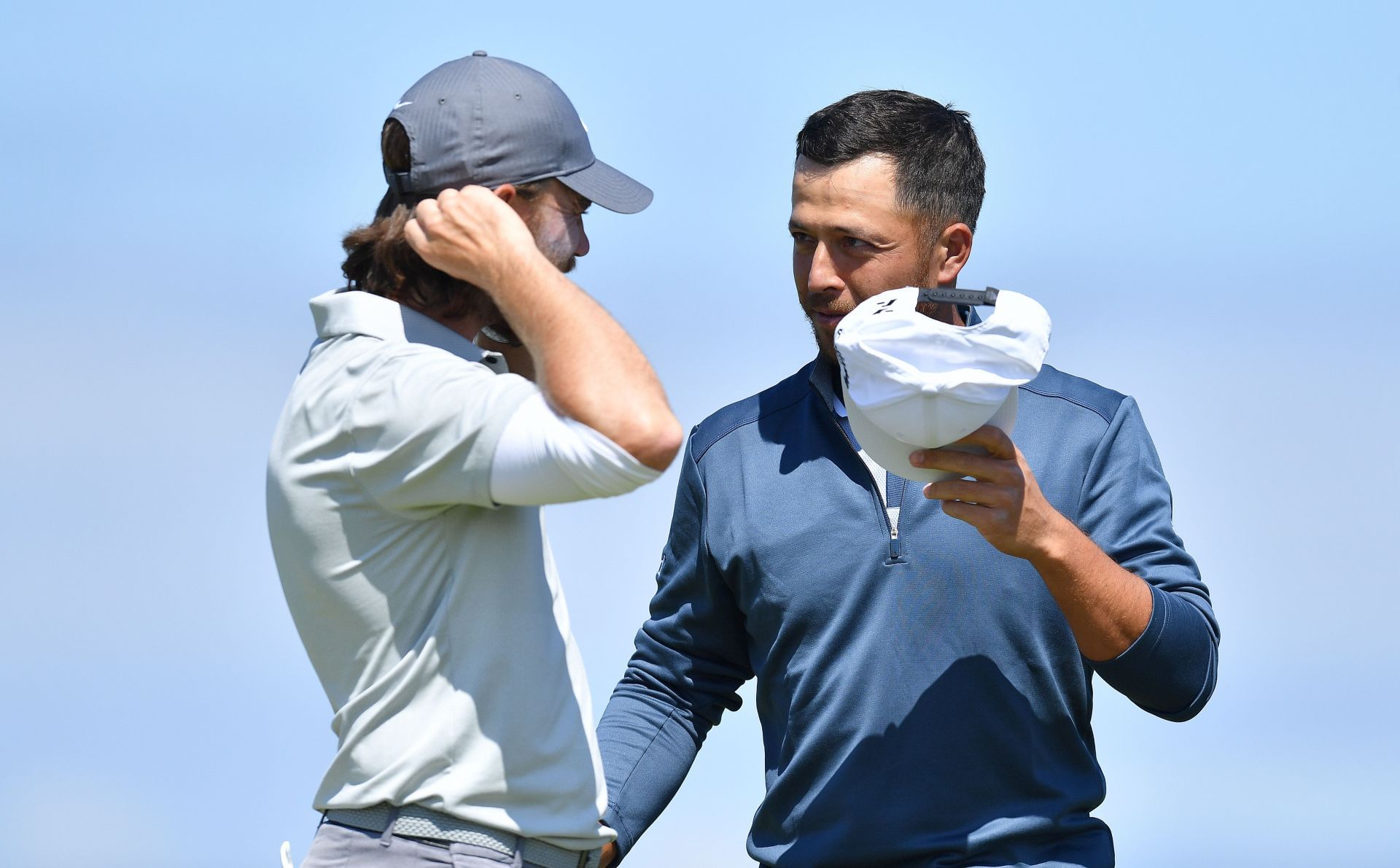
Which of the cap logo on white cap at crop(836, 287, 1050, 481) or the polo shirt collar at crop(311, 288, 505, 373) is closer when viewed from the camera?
the polo shirt collar at crop(311, 288, 505, 373)

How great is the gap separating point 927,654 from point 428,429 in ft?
5.59

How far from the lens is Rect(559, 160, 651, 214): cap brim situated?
3125 millimetres

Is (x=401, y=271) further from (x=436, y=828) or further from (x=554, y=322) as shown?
(x=436, y=828)

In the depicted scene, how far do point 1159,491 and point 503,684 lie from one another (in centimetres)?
196

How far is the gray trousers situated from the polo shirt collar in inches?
34.3

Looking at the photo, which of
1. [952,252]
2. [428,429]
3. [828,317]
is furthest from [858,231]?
[428,429]

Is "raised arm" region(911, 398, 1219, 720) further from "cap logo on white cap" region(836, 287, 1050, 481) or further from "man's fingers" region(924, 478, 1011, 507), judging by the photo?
"cap logo on white cap" region(836, 287, 1050, 481)

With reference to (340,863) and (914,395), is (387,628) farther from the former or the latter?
(914,395)

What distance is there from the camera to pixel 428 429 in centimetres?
262

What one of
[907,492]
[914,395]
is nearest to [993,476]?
[914,395]

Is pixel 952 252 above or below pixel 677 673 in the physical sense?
above

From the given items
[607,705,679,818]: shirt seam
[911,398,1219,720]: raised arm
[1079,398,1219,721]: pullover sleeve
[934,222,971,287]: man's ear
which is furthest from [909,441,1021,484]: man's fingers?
[607,705,679,818]: shirt seam

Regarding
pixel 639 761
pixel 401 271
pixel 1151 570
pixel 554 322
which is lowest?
pixel 639 761

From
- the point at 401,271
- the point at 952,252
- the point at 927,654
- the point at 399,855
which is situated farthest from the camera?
the point at 952,252
